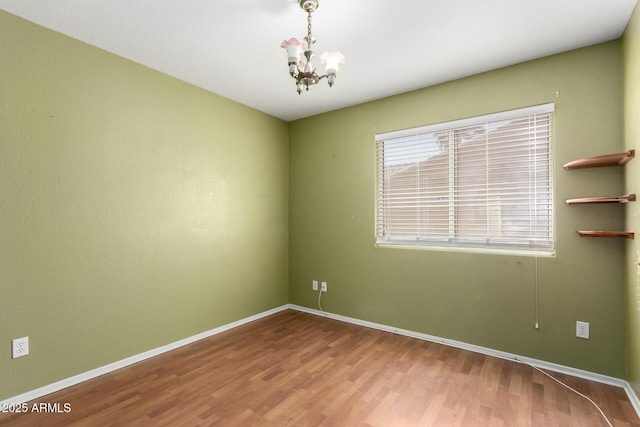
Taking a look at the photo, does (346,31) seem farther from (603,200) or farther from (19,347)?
(19,347)

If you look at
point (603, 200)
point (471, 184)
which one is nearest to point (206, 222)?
point (471, 184)

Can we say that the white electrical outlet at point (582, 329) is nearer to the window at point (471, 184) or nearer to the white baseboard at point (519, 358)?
the white baseboard at point (519, 358)

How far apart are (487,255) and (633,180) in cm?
111

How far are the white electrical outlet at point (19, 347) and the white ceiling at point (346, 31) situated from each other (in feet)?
7.08

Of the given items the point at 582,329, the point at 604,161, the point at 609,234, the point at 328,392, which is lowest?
the point at 328,392

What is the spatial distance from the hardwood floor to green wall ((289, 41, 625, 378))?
0.33m

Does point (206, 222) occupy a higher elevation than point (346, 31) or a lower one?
lower

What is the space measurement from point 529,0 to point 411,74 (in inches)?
42.0

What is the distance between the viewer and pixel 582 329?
7.79 feet

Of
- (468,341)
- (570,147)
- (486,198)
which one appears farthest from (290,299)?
(570,147)

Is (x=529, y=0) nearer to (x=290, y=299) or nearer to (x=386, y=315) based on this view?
(x=386, y=315)

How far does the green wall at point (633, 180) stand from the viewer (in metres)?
1.93

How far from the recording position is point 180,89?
2.99 m

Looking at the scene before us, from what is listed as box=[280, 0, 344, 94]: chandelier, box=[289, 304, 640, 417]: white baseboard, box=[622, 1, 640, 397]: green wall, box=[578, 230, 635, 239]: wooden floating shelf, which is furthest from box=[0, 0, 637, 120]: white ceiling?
box=[289, 304, 640, 417]: white baseboard
